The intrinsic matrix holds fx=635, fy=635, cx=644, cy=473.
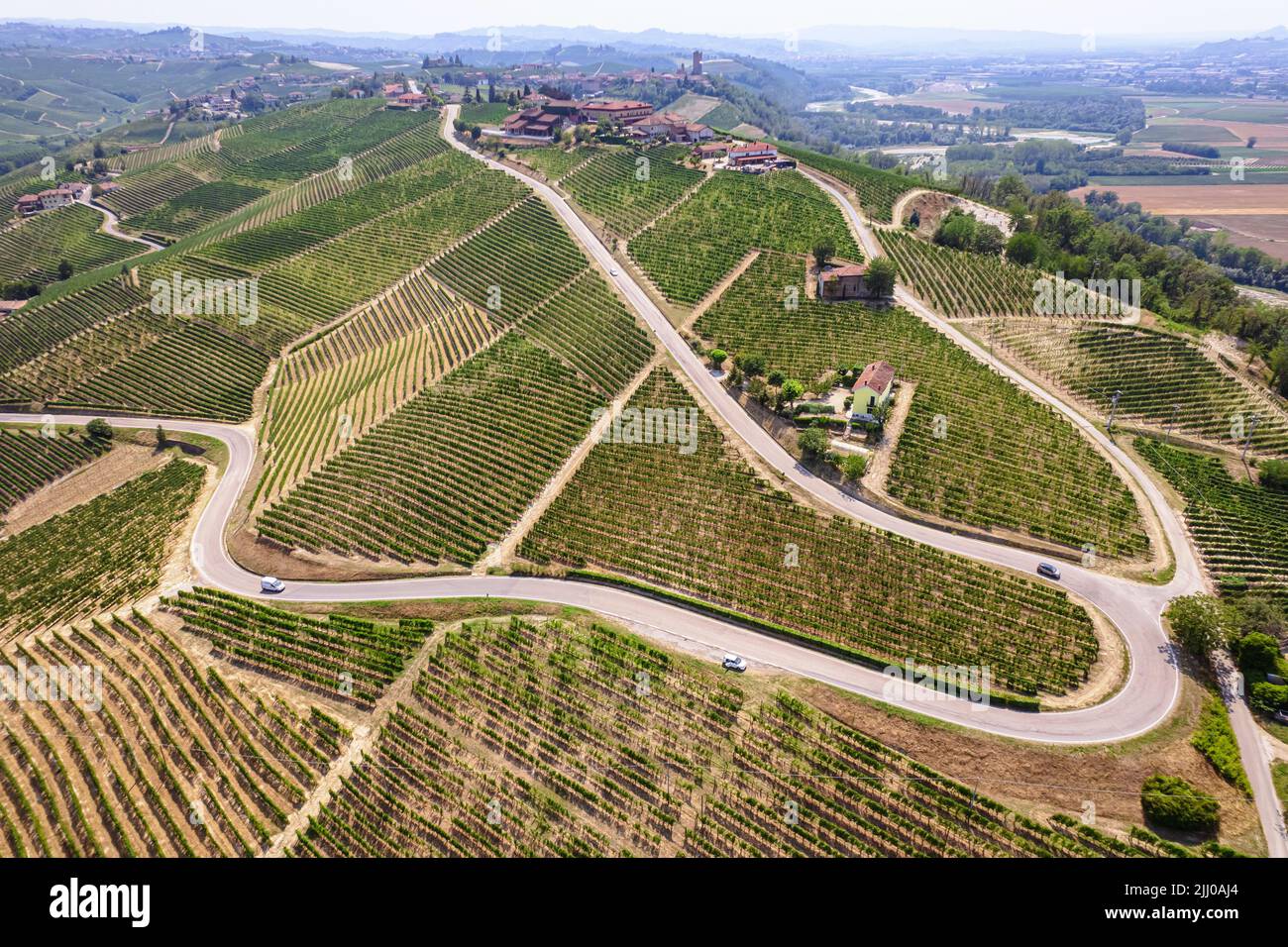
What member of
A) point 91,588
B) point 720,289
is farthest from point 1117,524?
point 91,588

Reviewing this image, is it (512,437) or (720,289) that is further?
(720,289)

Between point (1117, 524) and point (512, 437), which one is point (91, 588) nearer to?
point (512, 437)

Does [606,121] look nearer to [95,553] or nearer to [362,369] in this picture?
[362,369]

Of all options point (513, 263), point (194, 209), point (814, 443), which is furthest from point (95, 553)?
point (194, 209)

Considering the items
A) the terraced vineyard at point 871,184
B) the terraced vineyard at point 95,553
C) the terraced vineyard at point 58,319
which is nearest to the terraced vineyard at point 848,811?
the terraced vineyard at point 95,553

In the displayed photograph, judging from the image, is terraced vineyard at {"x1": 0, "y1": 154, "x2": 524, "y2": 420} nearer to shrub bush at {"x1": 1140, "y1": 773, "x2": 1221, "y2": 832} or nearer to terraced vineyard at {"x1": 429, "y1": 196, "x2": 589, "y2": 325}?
terraced vineyard at {"x1": 429, "y1": 196, "x2": 589, "y2": 325}
